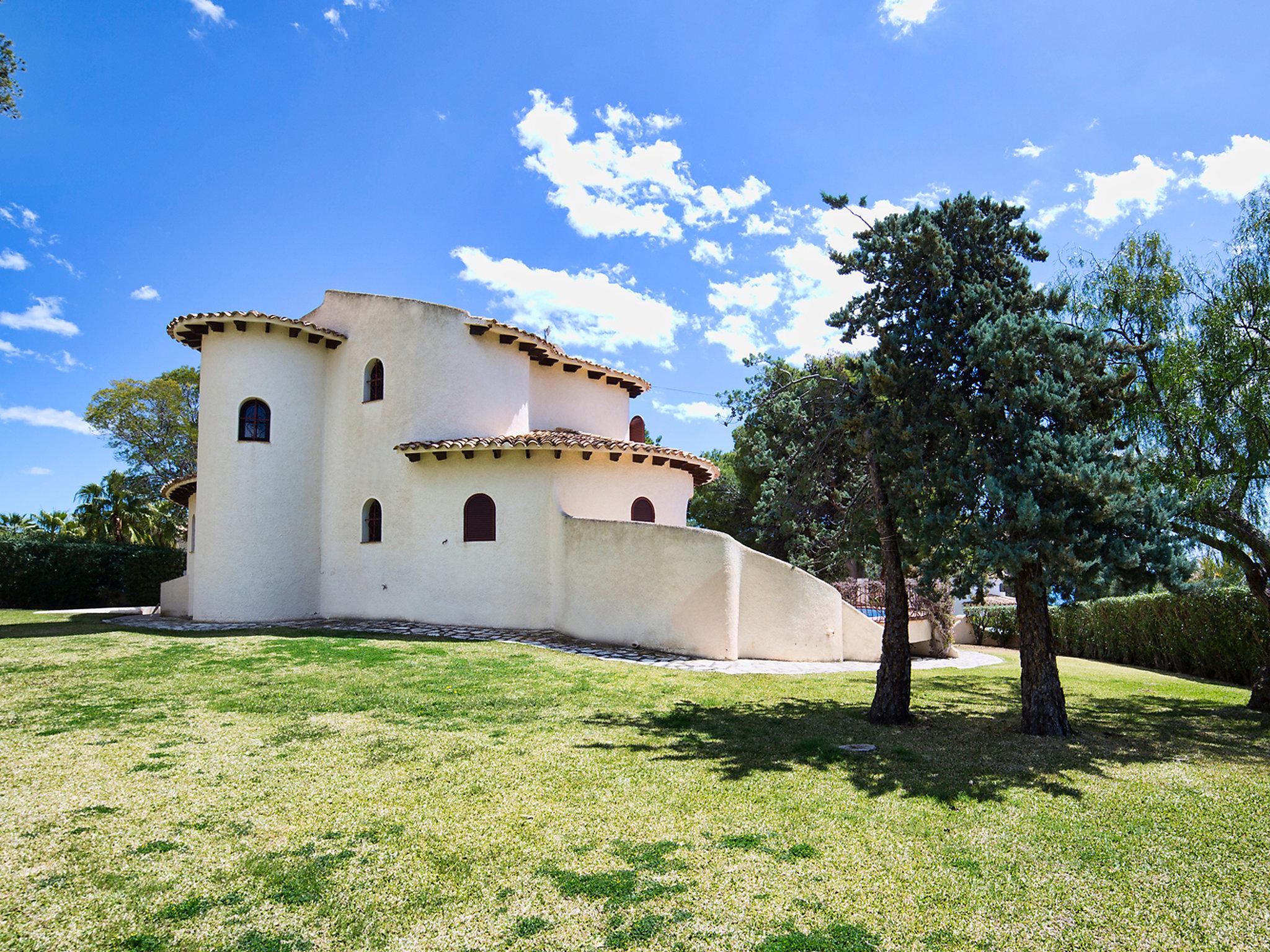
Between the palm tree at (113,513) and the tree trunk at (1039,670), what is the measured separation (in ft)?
121

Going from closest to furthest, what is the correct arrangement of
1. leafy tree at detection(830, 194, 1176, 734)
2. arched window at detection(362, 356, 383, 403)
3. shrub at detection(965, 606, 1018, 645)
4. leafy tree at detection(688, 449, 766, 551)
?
leafy tree at detection(830, 194, 1176, 734) → arched window at detection(362, 356, 383, 403) → shrub at detection(965, 606, 1018, 645) → leafy tree at detection(688, 449, 766, 551)

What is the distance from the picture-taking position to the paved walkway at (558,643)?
44.2 feet

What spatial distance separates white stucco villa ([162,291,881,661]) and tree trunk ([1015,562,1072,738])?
23.6 feet

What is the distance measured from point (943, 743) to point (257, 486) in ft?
55.1

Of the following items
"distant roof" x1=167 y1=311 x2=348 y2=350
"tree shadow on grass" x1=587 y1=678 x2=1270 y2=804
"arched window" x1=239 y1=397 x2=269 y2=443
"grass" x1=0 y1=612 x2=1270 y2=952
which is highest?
"distant roof" x1=167 y1=311 x2=348 y2=350

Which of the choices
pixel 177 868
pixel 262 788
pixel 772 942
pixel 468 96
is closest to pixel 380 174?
pixel 468 96

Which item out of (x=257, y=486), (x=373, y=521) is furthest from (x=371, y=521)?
(x=257, y=486)

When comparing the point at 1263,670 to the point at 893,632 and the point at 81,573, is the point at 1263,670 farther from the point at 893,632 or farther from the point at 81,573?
the point at 81,573

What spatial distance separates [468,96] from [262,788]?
554 inches

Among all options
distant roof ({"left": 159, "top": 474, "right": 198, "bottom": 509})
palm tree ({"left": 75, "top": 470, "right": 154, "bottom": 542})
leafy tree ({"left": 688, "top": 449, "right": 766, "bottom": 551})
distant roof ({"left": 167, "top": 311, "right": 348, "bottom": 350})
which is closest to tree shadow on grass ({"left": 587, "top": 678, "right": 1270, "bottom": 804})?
distant roof ({"left": 167, "top": 311, "right": 348, "bottom": 350})

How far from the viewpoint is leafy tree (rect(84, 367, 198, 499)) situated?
36125 millimetres

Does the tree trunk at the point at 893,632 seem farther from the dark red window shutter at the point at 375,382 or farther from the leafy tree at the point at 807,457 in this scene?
the dark red window shutter at the point at 375,382

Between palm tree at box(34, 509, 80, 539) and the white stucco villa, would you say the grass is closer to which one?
the white stucco villa

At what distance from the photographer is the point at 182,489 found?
2169 cm
